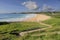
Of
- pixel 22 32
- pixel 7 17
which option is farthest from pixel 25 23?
pixel 7 17

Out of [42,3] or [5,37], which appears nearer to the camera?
[5,37]

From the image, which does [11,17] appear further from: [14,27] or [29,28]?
[29,28]

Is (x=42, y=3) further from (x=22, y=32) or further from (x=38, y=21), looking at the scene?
(x=22, y=32)

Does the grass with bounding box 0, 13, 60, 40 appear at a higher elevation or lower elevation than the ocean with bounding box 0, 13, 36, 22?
lower

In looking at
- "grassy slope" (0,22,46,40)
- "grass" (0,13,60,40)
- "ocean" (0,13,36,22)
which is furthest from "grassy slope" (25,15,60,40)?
"ocean" (0,13,36,22)

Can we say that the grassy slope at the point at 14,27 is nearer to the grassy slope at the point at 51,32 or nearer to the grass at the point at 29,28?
the grass at the point at 29,28

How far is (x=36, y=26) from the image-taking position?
6.95ft

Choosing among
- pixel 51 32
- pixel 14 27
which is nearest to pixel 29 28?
pixel 14 27

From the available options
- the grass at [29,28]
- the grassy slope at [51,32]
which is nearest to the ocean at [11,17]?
the grass at [29,28]

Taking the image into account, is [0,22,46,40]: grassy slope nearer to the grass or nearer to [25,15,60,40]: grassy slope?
the grass

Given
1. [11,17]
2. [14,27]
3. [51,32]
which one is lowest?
[51,32]

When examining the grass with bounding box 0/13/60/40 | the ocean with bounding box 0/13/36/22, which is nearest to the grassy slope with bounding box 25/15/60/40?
the grass with bounding box 0/13/60/40

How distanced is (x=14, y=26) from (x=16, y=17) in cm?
14

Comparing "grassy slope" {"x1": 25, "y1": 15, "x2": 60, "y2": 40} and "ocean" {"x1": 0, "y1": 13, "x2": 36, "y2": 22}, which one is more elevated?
"ocean" {"x1": 0, "y1": 13, "x2": 36, "y2": 22}
